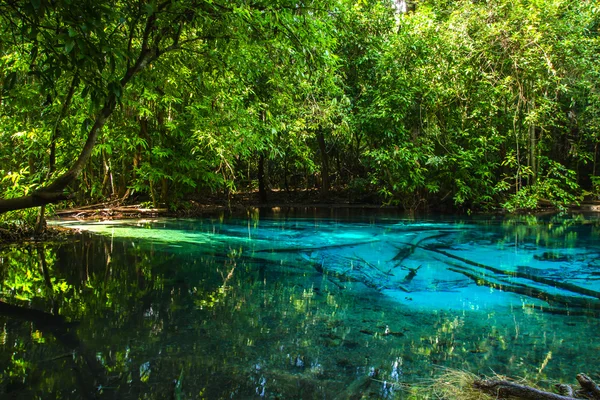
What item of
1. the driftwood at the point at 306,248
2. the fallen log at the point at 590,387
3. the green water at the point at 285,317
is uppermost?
the driftwood at the point at 306,248

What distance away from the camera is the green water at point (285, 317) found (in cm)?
218

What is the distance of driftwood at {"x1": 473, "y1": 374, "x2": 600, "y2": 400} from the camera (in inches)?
66.6

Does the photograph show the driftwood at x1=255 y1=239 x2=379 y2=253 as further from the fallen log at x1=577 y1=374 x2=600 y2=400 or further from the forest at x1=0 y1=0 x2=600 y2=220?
the fallen log at x1=577 y1=374 x2=600 y2=400

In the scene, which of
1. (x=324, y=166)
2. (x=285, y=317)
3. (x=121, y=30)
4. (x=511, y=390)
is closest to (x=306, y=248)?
(x=285, y=317)

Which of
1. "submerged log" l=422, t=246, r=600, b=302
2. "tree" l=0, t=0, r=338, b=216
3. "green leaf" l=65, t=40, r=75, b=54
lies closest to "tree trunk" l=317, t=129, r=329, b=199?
"submerged log" l=422, t=246, r=600, b=302

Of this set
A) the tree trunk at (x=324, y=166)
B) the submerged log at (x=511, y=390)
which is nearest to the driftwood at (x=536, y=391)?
the submerged log at (x=511, y=390)

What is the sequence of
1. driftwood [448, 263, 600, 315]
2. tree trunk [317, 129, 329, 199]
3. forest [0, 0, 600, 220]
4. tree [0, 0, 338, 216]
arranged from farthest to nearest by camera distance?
tree trunk [317, 129, 329, 199] < forest [0, 0, 600, 220] < driftwood [448, 263, 600, 315] < tree [0, 0, 338, 216]

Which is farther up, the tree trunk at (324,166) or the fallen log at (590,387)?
the tree trunk at (324,166)

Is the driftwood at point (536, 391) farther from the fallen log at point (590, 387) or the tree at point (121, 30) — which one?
the tree at point (121, 30)

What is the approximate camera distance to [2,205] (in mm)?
3154

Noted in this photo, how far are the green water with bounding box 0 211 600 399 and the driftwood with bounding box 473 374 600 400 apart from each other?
368mm

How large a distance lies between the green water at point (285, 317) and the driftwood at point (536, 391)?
37cm

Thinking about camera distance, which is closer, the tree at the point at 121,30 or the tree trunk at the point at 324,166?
the tree at the point at 121,30

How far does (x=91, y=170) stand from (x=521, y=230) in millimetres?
10376
